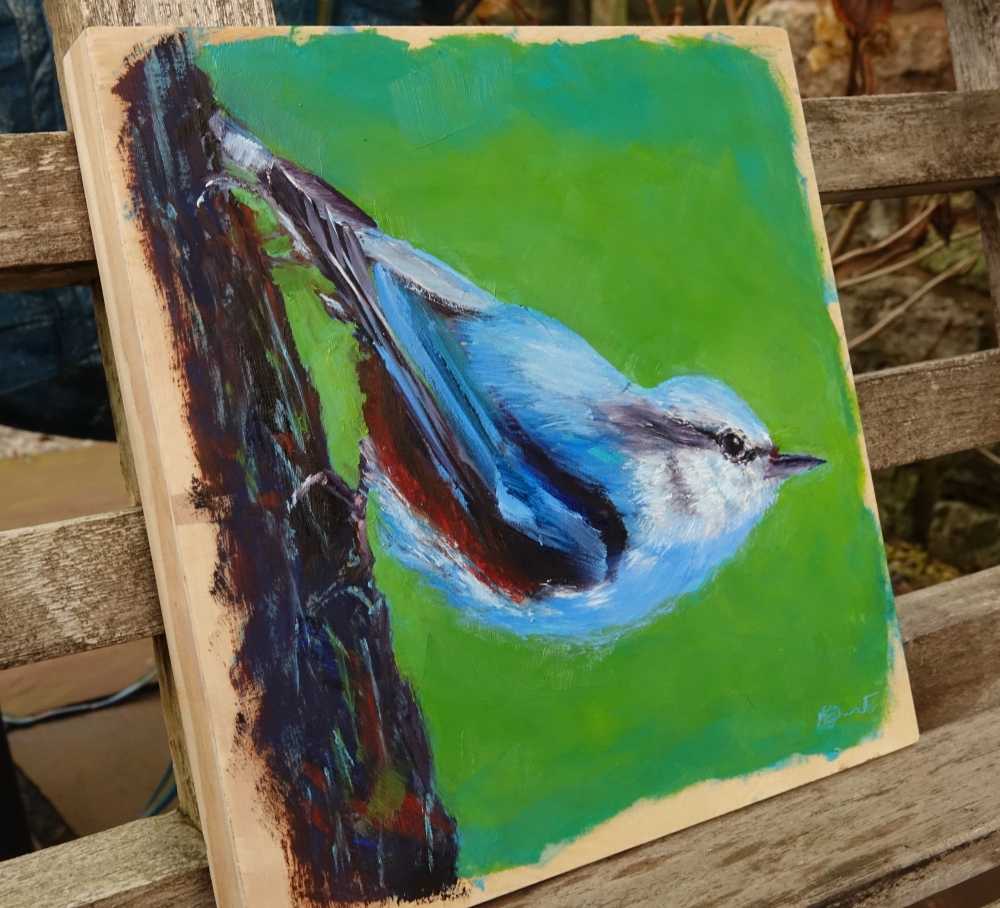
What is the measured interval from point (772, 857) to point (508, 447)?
359 millimetres

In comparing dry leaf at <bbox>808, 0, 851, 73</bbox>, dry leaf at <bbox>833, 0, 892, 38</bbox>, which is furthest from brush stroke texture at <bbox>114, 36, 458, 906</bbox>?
dry leaf at <bbox>808, 0, 851, 73</bbox>

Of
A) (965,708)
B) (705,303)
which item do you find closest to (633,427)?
(705,303)

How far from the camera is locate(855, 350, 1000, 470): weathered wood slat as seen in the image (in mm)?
847

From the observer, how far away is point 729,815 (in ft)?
2.22

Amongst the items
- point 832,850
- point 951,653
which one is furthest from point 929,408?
point 832,850

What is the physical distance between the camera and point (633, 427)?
0.67 meters

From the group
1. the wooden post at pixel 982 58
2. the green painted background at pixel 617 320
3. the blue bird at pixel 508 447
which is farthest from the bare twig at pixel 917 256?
the blue bird at pixel 508 447

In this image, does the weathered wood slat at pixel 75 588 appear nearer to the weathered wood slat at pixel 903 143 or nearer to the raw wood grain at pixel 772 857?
the raw wood grain at pixel 772 857

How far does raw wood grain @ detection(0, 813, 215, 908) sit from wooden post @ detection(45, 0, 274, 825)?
0.03 m

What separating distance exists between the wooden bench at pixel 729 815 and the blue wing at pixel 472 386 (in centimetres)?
14

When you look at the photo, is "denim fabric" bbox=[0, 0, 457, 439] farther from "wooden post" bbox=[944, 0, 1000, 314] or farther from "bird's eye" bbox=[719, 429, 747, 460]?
"bird's eye" bbox=[719, 429, 747, 460]

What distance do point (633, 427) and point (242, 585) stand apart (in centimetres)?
31

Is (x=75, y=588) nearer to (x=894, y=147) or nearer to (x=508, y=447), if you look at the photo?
(x=508, y=447)

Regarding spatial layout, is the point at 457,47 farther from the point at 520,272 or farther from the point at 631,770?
the point at 631,770
